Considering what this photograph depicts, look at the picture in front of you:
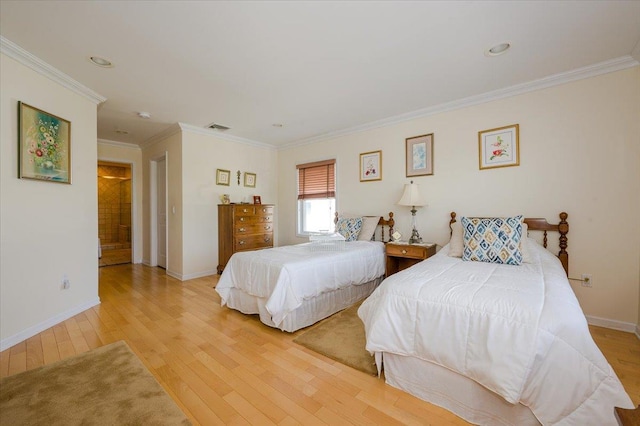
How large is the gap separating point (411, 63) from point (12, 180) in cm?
368

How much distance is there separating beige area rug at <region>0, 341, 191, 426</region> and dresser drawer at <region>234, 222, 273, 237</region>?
8.48 ft

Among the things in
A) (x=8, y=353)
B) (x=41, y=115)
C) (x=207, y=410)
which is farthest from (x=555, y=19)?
(x=8, y=353)

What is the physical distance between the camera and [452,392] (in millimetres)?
1513

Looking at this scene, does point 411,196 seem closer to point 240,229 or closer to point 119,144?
point 240,229

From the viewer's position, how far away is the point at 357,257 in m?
3.13

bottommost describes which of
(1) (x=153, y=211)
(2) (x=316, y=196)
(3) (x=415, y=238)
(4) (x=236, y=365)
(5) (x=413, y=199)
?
(4) (x=236, y=365)

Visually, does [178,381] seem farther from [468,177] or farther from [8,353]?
[468,177]

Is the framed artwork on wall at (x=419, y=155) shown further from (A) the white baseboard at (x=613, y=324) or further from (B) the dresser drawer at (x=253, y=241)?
(B) the dresser drawer at (x=253, y=241)

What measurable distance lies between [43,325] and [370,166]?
13.8ft

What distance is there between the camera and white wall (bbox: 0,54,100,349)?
2281 millimetres

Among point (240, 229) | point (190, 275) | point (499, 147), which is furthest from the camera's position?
point (240, 229)

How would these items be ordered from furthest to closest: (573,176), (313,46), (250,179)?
(250,179)
(573,176)
(313,46)

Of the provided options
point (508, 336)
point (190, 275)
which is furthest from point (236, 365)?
point (190, 275)

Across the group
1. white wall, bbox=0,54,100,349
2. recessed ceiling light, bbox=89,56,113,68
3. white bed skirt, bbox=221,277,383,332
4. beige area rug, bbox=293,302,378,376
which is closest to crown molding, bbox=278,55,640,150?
white bed skirt, bbox=221,277,383,332
